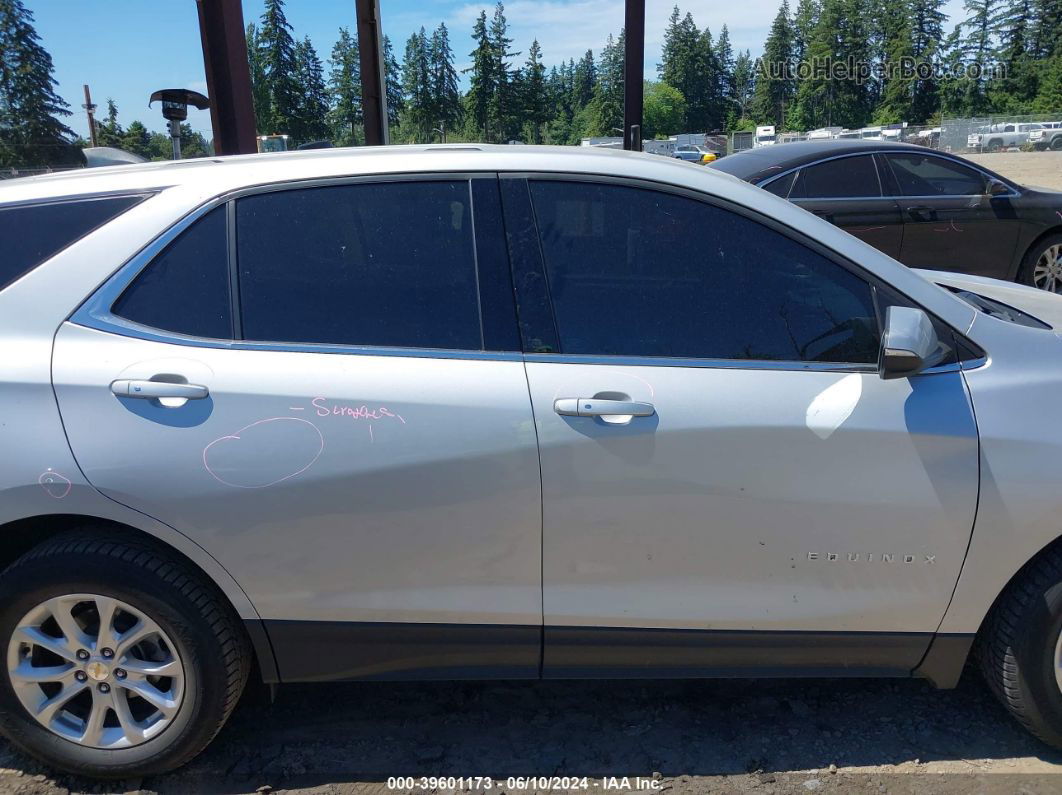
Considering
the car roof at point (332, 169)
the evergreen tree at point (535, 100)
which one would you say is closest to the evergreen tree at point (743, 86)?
the evergreen tree at point (535, 100)

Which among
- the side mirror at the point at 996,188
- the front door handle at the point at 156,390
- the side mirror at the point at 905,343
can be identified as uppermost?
the side mirror at the point at 996,188

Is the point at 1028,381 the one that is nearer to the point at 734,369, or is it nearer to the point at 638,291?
the point at 734,369

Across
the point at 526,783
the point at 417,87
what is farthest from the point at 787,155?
the point at 417,87

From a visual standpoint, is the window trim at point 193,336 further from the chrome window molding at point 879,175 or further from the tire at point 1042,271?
the tire at point 1042,271

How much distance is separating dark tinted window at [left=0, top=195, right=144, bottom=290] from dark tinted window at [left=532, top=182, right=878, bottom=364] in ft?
4.09

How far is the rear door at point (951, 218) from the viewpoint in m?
7.36

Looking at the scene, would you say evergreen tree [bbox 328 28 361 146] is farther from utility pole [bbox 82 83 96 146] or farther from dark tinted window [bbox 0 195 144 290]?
dark tinted window [bbox 0 195 144 290]

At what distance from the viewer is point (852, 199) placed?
7.21m

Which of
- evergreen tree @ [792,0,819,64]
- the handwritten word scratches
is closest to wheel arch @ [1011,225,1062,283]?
the handwritten word scratches

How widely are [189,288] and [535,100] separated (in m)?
55.6

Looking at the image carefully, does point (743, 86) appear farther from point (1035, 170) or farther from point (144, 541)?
point (144, 541)

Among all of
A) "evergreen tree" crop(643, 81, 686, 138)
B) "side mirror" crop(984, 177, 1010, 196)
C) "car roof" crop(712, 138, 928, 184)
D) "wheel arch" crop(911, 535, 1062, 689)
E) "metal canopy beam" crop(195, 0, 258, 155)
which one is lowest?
"wheel arch" crop(911, 535, 1062, 689)

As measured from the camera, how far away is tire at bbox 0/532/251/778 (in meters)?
2.24

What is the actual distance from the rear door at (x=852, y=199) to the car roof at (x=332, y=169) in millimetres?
5040
